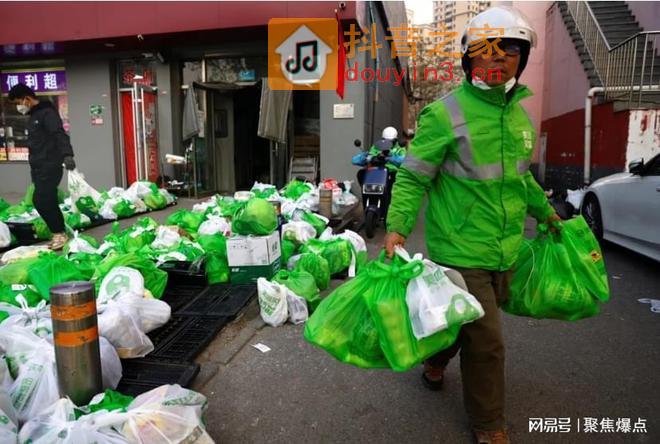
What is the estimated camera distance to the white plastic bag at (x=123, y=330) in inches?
115

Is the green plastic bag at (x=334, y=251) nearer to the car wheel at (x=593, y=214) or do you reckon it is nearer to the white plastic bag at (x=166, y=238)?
the white plastic bag at (x=166, y=238)

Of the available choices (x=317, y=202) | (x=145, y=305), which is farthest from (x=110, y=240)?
(x=317, y=202)

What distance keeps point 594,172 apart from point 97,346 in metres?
11.5

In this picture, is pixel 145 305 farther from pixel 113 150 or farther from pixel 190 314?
pixel 113 150

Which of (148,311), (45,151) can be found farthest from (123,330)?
(45,151)

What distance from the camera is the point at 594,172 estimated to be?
1110 cm

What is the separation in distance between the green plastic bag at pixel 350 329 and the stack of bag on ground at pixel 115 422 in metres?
0.66

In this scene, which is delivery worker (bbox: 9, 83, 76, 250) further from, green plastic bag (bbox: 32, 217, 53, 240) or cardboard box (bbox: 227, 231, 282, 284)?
cardboard box (bbox: 227, 231, 282, 284)

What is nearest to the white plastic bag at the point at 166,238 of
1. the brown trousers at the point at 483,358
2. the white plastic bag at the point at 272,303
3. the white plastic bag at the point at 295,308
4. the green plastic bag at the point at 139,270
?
the green plastic bag at the point at 139,270

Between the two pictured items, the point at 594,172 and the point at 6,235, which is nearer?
the point at 6,235

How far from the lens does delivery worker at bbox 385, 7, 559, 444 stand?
7.29 feet

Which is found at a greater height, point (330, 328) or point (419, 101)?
point (419, 101)

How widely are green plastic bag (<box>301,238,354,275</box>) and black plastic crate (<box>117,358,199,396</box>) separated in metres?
2.10

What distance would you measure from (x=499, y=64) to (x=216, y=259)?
339 centimetres
